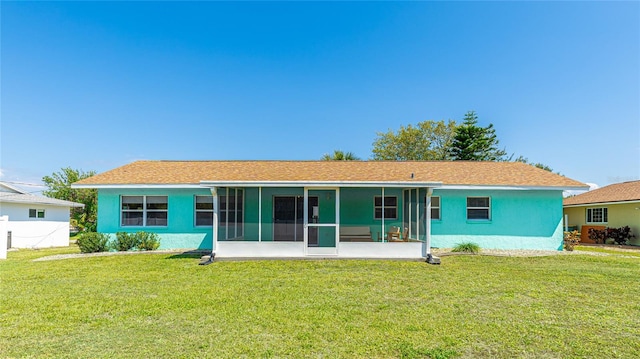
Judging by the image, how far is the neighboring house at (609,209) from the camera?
18375 millimetres

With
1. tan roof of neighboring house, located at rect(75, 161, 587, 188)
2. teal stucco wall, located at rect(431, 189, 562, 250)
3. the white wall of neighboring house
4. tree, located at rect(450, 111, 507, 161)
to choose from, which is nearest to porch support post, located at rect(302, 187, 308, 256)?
tan roof of neighboring house, located at rect(75, 161, 587, 188)

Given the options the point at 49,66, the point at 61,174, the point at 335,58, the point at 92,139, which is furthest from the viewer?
the point at 61,174

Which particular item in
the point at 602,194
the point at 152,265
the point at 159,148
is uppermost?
the point at 159,148

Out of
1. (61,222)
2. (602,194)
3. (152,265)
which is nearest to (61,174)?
(61,222)

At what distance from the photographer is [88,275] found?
893cm

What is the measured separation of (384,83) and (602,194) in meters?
15.7

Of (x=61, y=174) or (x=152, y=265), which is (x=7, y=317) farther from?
(x=61, y=174)

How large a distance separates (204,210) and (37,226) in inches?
479

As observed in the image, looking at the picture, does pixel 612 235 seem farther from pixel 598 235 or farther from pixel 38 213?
pixel 38 213

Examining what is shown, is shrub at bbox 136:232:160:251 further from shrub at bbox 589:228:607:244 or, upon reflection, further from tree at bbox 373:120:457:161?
tree at bbox 373:120:457:161

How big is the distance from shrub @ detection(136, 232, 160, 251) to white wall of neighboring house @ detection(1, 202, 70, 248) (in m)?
9.67

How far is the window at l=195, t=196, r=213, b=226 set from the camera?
47.1 feet

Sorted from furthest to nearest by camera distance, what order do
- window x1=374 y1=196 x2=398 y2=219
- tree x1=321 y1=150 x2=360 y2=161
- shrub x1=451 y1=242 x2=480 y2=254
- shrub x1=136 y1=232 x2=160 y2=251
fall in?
tree x1=321 y1=150 x2=360 y2=161 < shrub x1=136 y1=232 x2=160 y2=251 < shrub x1=451 y1=242 x2=480 y2=254 < window x1=374 y1=196 x2=398 y2=219

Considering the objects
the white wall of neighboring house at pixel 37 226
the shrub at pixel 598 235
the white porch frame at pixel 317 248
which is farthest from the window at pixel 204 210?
the shrub at pixel 598 235
